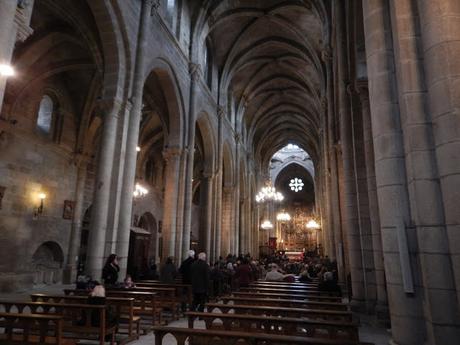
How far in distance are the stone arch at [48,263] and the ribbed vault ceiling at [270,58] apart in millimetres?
12875

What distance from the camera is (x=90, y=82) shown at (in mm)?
15109

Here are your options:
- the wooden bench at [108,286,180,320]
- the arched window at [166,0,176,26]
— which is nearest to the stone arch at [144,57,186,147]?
the arched window at [166,0,176,26]

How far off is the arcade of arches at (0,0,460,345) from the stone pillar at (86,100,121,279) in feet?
0.13

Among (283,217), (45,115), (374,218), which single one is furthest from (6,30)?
(283,217)

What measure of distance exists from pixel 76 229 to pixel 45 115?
5.14m

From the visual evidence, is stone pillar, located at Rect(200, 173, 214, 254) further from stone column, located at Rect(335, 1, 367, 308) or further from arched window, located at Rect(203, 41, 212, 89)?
stone column, located at Rect(335, 1, 367, 308)

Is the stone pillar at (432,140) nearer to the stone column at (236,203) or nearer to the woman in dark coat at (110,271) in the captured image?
the woman in dark coat at (110,271)

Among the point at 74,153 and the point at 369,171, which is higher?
the point at 74,153

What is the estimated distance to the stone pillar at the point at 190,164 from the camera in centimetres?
1362

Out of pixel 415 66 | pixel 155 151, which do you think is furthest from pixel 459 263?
pixel 155 151

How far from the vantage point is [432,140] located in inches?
147

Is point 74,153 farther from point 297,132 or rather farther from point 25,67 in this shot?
point 297,132

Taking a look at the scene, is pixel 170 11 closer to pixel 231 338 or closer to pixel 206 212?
pixel 206 212

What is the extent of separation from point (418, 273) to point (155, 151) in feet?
69.1
